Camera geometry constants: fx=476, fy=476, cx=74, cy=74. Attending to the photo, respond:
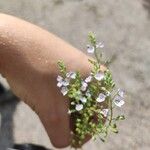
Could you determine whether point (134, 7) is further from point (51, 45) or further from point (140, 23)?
point (51, 45)

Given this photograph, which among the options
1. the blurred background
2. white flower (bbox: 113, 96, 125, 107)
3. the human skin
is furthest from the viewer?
the blurred background

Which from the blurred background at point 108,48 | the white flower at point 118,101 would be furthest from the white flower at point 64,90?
the blurred background at point 108,48

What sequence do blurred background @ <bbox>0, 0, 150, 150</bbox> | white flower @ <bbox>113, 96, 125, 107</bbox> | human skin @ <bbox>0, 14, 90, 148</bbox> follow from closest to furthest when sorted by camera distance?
white flower @ <bbox>113, 96, 125, 107</bbox>
human skin @ <bbox>0, 14, 90, 148</bbox>
blurred background @ <bbox>0, 0, 150, 150</bbox>

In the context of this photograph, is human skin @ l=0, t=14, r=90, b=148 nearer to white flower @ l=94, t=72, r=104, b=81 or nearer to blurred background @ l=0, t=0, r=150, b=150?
white flower @ l=94, t=72, r=104, b=81

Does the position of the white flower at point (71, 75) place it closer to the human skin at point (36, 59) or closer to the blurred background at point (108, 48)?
the human skin at point (36, 59)

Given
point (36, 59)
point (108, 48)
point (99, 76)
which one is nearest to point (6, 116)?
point (108, 48)

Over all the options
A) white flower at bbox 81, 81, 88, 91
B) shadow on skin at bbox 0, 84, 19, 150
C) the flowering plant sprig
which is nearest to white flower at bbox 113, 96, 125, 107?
the flowering plant sprig
